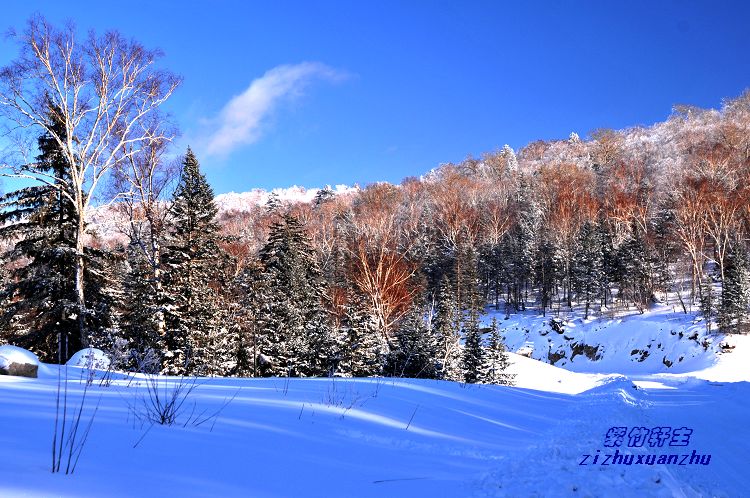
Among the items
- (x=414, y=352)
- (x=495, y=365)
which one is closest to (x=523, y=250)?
(x=495, y=365)

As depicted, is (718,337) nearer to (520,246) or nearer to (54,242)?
(520,246)

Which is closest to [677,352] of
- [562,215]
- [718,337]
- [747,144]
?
[718,337]

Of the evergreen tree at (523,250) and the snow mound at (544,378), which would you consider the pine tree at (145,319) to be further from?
the evergreen tree at (523,250)

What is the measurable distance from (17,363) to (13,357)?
0.33 feet

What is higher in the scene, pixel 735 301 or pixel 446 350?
pixel 735 301

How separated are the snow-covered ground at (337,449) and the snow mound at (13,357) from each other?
324mm

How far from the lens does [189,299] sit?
1605cm

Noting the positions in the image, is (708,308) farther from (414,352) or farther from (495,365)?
(414,352)

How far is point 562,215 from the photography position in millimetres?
51250

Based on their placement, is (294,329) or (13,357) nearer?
(13,357)

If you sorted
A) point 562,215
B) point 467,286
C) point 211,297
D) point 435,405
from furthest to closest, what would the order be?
point 562,215 < point 467,286 < point 211,297 < point 435,405

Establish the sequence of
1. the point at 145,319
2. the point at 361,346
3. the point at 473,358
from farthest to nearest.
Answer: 1. the point at 473,358
2. the point at 361,346
3. the point at 145,319

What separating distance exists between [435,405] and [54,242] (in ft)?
44.9

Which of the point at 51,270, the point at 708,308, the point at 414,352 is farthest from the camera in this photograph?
the point at 708,308
